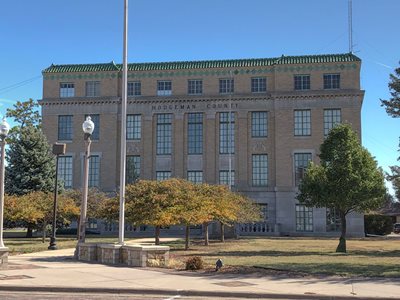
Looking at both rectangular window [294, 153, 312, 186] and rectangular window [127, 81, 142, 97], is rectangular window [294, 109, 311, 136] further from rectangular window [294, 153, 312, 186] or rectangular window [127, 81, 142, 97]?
rectangular window [127, 81, 142, 97]

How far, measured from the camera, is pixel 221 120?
55906 millimetres

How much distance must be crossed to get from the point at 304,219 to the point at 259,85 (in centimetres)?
1459

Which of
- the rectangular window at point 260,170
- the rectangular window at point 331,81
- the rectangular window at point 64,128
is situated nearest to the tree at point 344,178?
the rectangular window at point 260,170

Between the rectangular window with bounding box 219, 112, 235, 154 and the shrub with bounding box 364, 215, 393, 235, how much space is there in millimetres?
16193

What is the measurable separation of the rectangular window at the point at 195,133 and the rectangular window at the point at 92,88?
10.6 m

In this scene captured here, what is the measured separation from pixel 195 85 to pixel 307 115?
12213 millimetres

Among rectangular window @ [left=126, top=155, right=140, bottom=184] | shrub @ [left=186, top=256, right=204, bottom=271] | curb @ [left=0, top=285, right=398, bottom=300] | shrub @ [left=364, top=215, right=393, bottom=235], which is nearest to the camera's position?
curb @ [left=0, top=285, right=398, bottom=300]

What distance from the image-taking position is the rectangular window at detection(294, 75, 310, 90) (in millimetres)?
54344

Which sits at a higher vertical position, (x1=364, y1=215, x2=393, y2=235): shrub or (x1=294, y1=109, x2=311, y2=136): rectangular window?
(x1=294, y1=109, x2=311, y2=136): rectangular window

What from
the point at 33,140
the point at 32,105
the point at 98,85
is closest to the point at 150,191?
the point at 33,140

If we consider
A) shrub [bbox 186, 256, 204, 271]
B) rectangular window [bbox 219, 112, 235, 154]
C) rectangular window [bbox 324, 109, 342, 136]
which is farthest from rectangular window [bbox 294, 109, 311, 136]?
shrub [bbox 186, 256, 204, 271]

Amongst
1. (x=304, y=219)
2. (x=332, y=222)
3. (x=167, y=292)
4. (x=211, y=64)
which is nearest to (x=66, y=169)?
(x=211, y=64)

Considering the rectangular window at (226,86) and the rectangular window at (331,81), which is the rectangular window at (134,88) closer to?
the rectangular window at (226,86)

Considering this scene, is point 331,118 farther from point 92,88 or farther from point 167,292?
point 167,292
